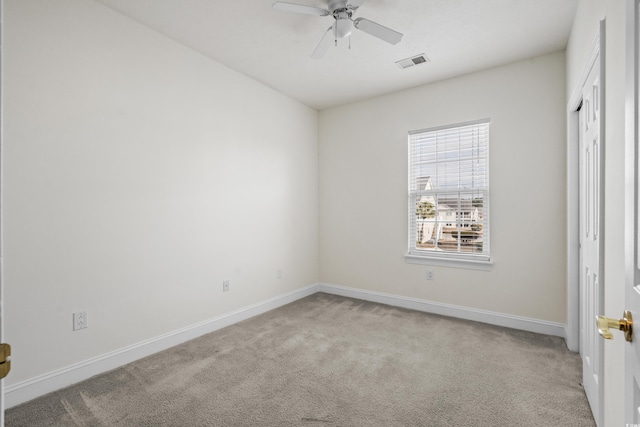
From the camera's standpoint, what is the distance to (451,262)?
3.76 meters

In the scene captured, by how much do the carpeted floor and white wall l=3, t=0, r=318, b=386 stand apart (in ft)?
1.37

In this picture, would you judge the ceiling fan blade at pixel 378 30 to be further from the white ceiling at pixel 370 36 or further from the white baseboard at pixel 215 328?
the white baseboard at pixel 215 328

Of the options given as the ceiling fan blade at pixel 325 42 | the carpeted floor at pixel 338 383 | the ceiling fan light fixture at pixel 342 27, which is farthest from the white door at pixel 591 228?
the ceiling fan blade at pixel 325 42

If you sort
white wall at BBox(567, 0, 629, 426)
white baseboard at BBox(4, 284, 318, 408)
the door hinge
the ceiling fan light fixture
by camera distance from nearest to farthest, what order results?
the door hinge, white wall at BBox(567, 0, 629, 426), white baseboard at BBox(4, 284, 318, 408), the ceiling fan light fixture

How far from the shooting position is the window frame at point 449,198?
3576 millimetres

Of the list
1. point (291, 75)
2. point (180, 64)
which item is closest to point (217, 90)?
point (180, 64)

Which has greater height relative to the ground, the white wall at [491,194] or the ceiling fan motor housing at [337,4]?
the ceiling fan motor housing at [337,4]

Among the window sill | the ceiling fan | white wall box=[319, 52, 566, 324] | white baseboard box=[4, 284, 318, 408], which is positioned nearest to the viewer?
white baseboard box=[4, 284, 318, 408]

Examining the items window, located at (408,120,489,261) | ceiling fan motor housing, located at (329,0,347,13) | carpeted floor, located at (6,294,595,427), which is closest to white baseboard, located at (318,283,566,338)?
carpeted floor, located at (6,294,595,427)

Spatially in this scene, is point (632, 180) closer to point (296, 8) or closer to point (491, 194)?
point (296, 8)

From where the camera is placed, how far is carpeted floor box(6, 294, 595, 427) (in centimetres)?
198

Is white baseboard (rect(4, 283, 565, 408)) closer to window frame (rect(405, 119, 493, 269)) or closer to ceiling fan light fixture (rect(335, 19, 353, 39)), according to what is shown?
window frame (rect(405, 119, 493, 269))

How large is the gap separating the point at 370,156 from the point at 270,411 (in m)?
3.24

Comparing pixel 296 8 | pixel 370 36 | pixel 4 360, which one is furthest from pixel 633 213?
pixel 370 36
